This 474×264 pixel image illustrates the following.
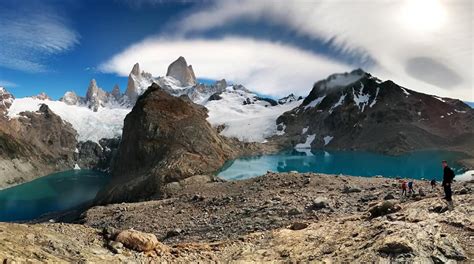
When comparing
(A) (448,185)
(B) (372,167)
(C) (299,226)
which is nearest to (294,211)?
(C) (299,226)

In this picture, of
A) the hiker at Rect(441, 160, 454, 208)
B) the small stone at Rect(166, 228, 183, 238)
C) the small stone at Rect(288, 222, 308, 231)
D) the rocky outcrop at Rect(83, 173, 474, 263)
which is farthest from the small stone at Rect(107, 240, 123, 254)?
the hiker at Rect(441, 160, 454, 208)

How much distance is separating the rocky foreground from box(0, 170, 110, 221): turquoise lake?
84.6 meters

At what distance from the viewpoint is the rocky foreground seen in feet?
43.6

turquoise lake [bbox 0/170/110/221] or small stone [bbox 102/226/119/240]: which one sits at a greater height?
small stone [bbox 102/226/119/240]

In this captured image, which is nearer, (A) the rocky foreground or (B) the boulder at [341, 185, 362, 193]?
(A) the rocky foreground

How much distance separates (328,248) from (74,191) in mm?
141950

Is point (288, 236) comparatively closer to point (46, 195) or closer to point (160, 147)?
point (160, 147)

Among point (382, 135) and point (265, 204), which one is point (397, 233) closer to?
point (265, 204)

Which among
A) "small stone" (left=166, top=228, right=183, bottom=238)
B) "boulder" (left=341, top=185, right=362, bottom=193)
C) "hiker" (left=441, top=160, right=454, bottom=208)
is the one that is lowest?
"small stone" (left=166, top=228, right=183, bottom=238)

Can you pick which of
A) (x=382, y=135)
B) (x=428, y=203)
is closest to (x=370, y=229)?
(x=428, y=203)

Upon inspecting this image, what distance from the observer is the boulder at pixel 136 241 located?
15.1 meters

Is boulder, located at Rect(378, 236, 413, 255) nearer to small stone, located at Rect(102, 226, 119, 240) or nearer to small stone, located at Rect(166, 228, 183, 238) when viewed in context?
small stone, located at Rect(102, 226, 119, 240)

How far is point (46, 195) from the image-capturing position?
441ft

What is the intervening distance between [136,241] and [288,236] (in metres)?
6.41
